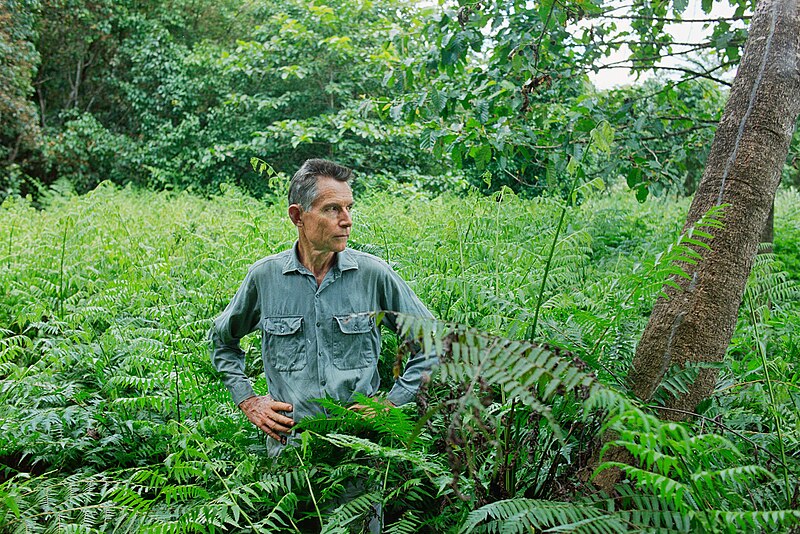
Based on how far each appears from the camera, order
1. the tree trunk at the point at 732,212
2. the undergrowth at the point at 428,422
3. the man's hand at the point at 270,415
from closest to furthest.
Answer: the undergrowth at the point at 428,422
the tree trunk at the point at 732,212
the man's hand at the point at 270,415

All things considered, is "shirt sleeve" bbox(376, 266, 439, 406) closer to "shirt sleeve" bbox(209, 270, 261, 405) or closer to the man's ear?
the man's ear

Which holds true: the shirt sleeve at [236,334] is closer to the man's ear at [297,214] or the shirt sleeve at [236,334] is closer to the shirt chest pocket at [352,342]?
the man's ear at [297,214]

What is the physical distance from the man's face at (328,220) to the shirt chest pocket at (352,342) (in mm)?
331

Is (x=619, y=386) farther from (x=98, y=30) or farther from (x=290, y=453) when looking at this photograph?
(x=98, y=30)

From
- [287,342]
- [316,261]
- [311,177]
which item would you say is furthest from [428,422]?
[311,177]

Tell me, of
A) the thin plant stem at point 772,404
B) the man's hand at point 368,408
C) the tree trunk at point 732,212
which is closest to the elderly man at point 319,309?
the man's hand at point 368,408

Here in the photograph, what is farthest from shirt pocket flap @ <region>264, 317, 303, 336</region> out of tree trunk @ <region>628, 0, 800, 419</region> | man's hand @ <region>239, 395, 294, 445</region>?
tree trunk @ <region>628, 0, 800, 419</region>

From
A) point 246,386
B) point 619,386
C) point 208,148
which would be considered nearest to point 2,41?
point 208,148

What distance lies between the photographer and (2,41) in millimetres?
→ 12984

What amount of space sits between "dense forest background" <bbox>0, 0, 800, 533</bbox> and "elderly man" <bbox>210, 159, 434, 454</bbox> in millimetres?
206

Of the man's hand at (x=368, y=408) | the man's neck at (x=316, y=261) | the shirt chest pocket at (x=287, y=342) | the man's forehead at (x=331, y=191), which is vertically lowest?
the man's hand at (x=368, y=408)

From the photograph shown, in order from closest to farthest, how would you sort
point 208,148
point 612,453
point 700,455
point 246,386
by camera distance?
point 700,455, point 612,453, point 246,386, point 208,148

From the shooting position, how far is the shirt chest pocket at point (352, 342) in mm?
3066

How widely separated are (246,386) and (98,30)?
1664 cm
